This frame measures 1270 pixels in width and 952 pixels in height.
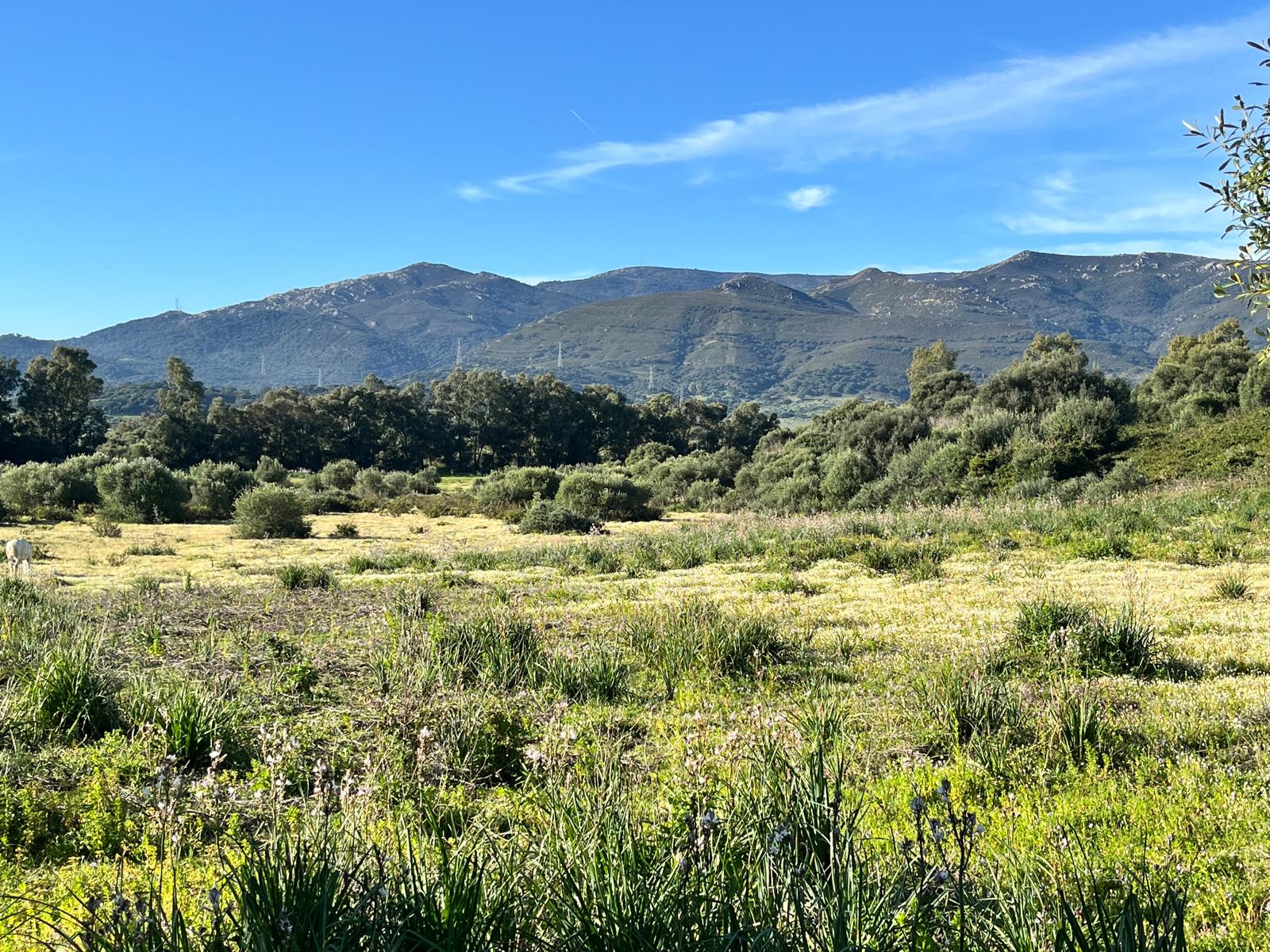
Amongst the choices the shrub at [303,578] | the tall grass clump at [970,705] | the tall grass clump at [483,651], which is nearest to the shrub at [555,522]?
the shrub at [303,578]

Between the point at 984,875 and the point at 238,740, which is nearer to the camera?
the point at 984,875

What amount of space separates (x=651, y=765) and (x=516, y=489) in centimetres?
2968

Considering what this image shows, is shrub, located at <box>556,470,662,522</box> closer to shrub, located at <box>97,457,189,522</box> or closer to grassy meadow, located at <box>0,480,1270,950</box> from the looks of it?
shrub, located at <box>97,457,189,522</box>

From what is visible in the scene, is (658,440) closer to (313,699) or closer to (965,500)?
(965,500)

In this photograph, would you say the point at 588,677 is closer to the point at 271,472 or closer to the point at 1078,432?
the point at 1078,432

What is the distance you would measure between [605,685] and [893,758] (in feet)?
7.98

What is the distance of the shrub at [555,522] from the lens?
2609cm

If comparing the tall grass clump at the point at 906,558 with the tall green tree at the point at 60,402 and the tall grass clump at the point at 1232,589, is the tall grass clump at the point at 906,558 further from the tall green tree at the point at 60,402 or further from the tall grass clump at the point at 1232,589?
the tall green tree at the point at 60,402

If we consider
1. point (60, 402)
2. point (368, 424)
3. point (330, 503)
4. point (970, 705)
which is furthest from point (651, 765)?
point (60, 402)

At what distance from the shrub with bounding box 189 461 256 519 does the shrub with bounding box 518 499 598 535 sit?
11.9 metres

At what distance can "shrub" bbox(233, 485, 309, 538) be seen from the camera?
2425cm

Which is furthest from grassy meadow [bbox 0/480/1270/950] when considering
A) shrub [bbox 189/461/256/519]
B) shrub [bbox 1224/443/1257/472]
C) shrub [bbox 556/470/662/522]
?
shrub [bbox 189/461/256/519]

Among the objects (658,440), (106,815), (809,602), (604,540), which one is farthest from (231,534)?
(658,440)

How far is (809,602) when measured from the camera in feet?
33.3
